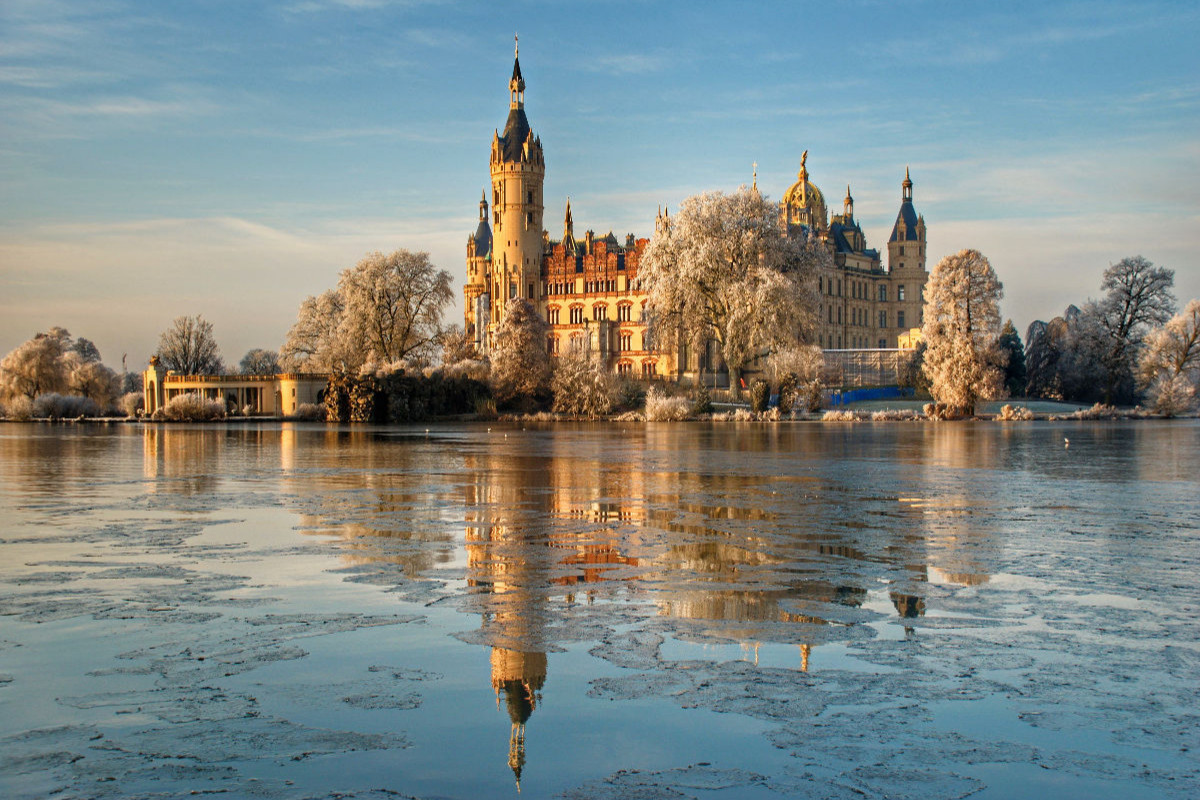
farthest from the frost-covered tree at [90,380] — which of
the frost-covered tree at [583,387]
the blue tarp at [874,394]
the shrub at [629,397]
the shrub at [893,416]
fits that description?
the shrub at [893,416]

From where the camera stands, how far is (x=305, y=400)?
226 feet

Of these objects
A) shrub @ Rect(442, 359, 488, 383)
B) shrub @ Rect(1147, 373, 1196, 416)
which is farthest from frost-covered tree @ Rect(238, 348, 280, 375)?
shrub @ Rect(1147, 373, 1196, 416)

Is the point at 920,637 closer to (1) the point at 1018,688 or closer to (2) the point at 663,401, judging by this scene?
(1) the point at 1018,688

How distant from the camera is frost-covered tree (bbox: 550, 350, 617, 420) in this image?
58.4m

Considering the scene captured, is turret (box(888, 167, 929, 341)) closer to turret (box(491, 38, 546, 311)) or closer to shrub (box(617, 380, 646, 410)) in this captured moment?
turret (box(491, 38, 546, 311))

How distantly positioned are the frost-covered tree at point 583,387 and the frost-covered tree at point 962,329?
16428 millimetres

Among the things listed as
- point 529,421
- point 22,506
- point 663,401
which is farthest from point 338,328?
point 22,506

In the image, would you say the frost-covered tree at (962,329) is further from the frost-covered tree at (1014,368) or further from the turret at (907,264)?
the turret at (907,264)

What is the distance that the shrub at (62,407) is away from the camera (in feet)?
230

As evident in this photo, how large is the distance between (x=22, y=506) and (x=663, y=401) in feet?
132

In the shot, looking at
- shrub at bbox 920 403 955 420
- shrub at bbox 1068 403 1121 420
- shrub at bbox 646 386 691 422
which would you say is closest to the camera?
shrub at bbox 920 403 955 420

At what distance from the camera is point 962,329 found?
51.3 meters

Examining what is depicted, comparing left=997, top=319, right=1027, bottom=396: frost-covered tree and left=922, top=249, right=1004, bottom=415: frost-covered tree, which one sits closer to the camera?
left=922, top=249, right=1004, bottom=415: frost-covered tree

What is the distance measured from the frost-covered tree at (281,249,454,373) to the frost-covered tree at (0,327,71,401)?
1855 cm
